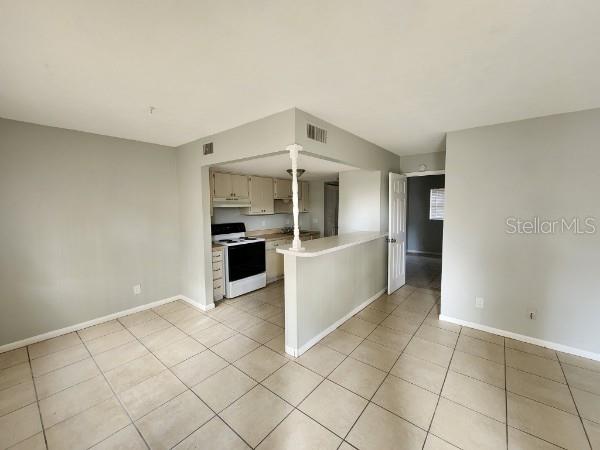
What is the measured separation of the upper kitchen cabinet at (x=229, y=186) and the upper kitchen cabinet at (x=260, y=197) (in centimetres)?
17

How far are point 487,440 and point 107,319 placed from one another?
425cm

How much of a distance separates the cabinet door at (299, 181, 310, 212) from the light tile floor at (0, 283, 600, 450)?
344 centimetres

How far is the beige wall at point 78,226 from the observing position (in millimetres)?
2680

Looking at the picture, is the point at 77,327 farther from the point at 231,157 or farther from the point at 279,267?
the point at 279,267

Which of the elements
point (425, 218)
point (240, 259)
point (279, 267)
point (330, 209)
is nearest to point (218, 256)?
point (240, 259)

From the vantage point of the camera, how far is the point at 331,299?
305cm

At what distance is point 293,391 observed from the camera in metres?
2.06

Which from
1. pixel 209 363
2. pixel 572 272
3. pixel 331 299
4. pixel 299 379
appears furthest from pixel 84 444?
pixel 572 272

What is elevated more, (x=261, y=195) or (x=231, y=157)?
(x=231, y=157)

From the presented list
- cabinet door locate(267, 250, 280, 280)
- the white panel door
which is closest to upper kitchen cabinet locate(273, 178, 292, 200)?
cabinet door locate(267, 250, 280, 280)

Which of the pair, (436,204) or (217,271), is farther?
(436,204)

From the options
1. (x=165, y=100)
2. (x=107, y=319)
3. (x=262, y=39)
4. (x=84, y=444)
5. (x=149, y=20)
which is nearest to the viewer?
(x=149, y=20)

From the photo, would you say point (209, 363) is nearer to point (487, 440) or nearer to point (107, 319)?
point (107, 319)

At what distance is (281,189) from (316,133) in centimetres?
286
